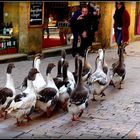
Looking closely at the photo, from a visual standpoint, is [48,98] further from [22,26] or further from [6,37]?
[6,37]

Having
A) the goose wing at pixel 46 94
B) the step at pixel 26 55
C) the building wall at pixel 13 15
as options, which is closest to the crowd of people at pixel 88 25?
the step at pixel 26 55

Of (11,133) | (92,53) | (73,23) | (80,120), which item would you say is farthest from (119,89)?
(92,53)

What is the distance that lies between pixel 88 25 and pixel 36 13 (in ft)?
5.90

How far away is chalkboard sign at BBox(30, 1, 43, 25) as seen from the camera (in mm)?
14297

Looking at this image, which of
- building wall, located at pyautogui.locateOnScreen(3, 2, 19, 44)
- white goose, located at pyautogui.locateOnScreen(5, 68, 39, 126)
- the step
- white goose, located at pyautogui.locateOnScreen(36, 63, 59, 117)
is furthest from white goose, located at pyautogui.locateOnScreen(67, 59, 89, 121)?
building wall, located at pyautogui.locateOnScreen(3, 2, 19, 44)

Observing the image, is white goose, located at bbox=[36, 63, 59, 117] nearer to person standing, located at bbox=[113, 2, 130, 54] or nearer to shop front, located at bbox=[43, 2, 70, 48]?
shop front, located at bbox=[43, 2, 70, 48]

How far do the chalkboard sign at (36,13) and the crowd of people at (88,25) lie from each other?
43.1 inches

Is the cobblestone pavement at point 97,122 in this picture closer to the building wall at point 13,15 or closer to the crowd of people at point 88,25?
the building wall at point 13,15

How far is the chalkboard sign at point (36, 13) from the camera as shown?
14.3m

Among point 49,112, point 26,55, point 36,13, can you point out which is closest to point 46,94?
point 49,112

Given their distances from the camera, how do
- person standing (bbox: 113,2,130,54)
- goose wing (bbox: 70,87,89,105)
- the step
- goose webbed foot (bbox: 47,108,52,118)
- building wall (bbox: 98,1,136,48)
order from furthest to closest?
building wall (bbox: 98,1,136,48) < person standing (bbox: 113,2,130,54) < the step < goose webbed foot (bbox: 47,108,52,118) < goose wing (bbox: 70,87,89,105)

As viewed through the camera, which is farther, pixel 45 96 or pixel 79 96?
pixel 45 96

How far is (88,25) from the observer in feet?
48.6

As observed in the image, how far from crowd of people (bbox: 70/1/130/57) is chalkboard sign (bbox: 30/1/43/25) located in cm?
109
